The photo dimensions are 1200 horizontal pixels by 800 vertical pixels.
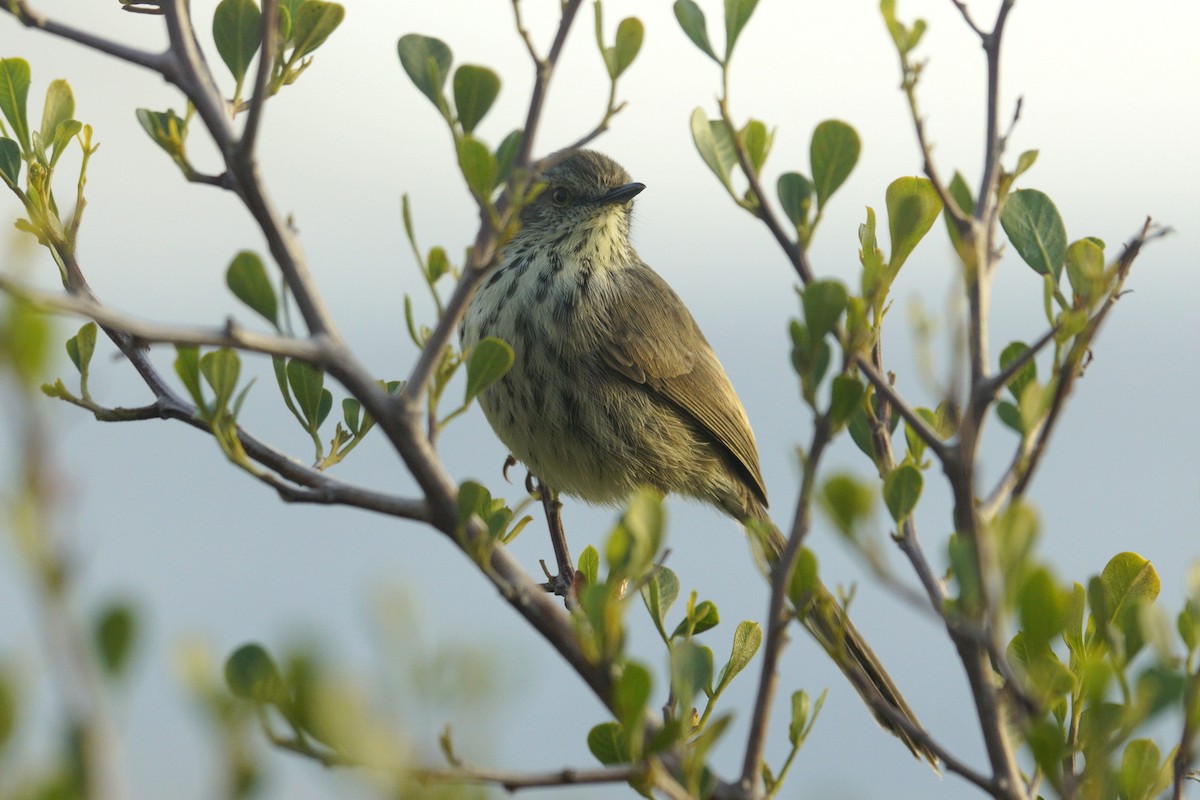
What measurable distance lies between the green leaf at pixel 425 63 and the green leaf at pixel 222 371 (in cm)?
52

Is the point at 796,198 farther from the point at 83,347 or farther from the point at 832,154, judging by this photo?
the point at 83,347

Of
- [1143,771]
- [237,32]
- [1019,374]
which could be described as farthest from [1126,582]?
[237,32]

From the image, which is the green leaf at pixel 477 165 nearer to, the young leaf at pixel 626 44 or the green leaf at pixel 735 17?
the young leaf at pixel 626 44

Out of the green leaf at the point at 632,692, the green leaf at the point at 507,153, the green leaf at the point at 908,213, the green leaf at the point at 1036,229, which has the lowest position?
the green leaf at the point at 632,692

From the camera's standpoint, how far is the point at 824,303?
5.75ft

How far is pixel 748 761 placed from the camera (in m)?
1.88

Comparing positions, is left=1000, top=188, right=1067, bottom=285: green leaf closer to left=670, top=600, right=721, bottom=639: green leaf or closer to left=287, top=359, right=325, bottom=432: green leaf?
left=670, top=600, right=721, bottom=639: green leaf

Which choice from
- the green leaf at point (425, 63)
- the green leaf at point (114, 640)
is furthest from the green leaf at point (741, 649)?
the green leaf at point (114, 640)

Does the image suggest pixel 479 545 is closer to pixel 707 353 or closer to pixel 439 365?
pixel 439 365

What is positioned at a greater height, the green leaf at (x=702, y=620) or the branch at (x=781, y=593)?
the branch at (x=781, y=593)

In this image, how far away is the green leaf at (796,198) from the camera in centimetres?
204

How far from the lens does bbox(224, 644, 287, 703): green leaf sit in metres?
1.55

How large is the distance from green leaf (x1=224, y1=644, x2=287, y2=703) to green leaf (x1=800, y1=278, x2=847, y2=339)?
31.7 inches

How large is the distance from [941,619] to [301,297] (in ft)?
3.36
